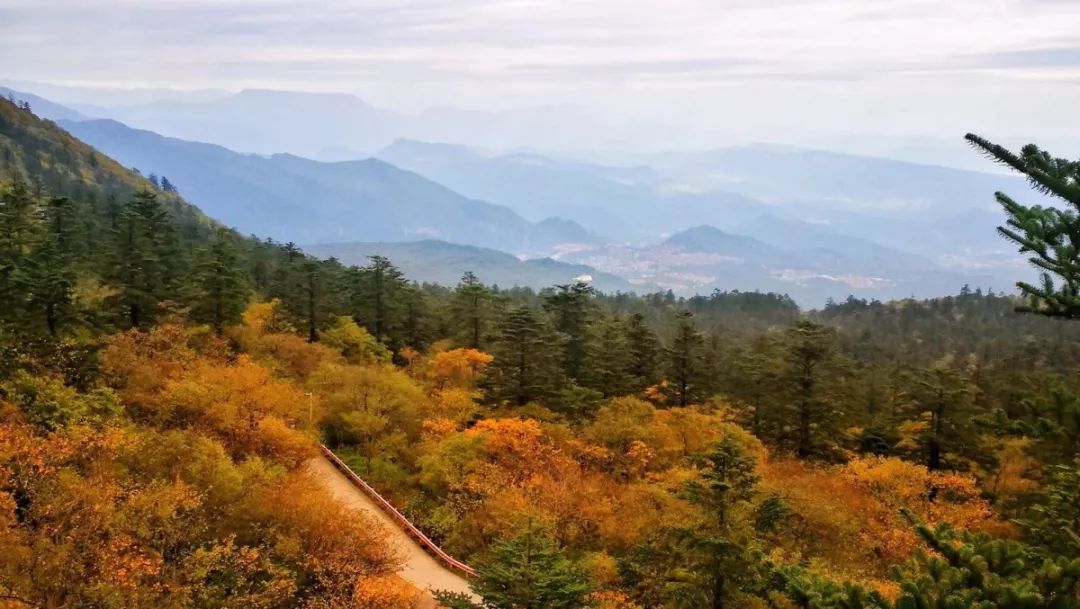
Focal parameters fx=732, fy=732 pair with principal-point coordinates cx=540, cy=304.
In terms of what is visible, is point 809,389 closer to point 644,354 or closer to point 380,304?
point 644,354

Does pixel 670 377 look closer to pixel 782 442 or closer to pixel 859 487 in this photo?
pixel 782 442

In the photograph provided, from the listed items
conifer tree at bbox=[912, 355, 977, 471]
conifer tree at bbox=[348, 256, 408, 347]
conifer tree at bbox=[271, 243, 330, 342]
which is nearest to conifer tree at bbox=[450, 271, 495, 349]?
conifer tree at bbox=[348, 256, 408, 347]

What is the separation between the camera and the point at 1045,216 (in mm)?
9156

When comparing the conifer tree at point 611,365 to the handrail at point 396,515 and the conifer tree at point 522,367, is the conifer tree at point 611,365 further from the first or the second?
the handrail at point 396,515

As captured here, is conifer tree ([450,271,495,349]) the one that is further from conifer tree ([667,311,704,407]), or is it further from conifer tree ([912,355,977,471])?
conifer tree ([912,355,977,471])

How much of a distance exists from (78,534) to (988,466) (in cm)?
4143

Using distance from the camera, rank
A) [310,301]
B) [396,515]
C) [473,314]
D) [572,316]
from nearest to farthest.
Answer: [396,515]
[473,314]
[572,316]
[310,301]

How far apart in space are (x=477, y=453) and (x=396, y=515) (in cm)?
440

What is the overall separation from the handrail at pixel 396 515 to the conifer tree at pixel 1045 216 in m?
17.5

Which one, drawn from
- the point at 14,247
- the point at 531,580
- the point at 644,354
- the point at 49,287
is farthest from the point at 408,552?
the point at 14,247

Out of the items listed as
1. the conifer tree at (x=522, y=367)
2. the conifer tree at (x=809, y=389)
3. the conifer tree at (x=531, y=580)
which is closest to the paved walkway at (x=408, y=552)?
the conifer tree at (x=531, y=580)

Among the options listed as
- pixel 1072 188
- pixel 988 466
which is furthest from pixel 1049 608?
pixel 988 466

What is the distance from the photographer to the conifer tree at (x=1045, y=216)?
905 cm

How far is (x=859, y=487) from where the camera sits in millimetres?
34875
